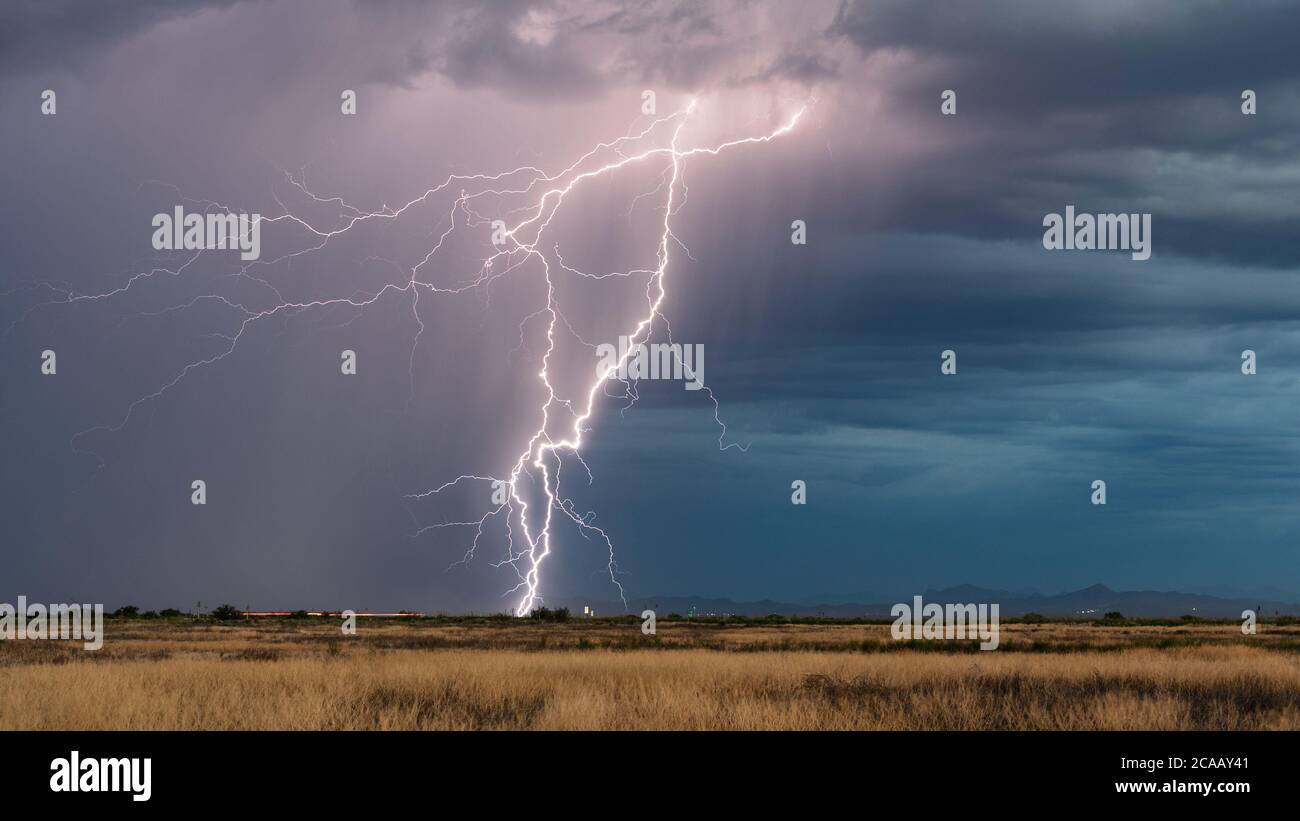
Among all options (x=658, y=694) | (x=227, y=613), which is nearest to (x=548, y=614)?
(x=227, y=613)

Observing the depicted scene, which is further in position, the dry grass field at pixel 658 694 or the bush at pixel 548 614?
the bush at pixel 548 614

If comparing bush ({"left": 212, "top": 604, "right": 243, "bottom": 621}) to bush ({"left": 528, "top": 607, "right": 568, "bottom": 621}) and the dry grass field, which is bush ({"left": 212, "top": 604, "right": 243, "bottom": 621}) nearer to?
bush ({"left": 528, "top": 607, "right": 568, "bottom": 621})

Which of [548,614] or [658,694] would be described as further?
[548,614]

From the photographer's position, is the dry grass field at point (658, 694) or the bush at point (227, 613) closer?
the dry grass field at point (658, 694)

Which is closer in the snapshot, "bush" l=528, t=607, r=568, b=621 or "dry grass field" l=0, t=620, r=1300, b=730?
"dry grass field" l=0, t=620, r=1300, b=730

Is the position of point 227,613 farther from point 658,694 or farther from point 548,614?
point 658,694

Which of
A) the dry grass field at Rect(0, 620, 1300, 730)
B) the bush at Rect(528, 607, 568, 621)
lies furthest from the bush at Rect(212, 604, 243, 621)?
the dry grass field at Rect(0, 620, 1300, 730)

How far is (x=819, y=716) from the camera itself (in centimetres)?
1590

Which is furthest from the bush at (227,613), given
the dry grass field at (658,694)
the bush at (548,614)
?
the dry grass field at (658,694)

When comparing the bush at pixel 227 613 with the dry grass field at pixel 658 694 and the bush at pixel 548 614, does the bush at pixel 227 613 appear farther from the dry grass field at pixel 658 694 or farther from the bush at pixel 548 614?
the dry grass field at pixel 658 694

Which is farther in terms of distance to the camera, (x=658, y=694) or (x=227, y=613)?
(x=227, y=613)
